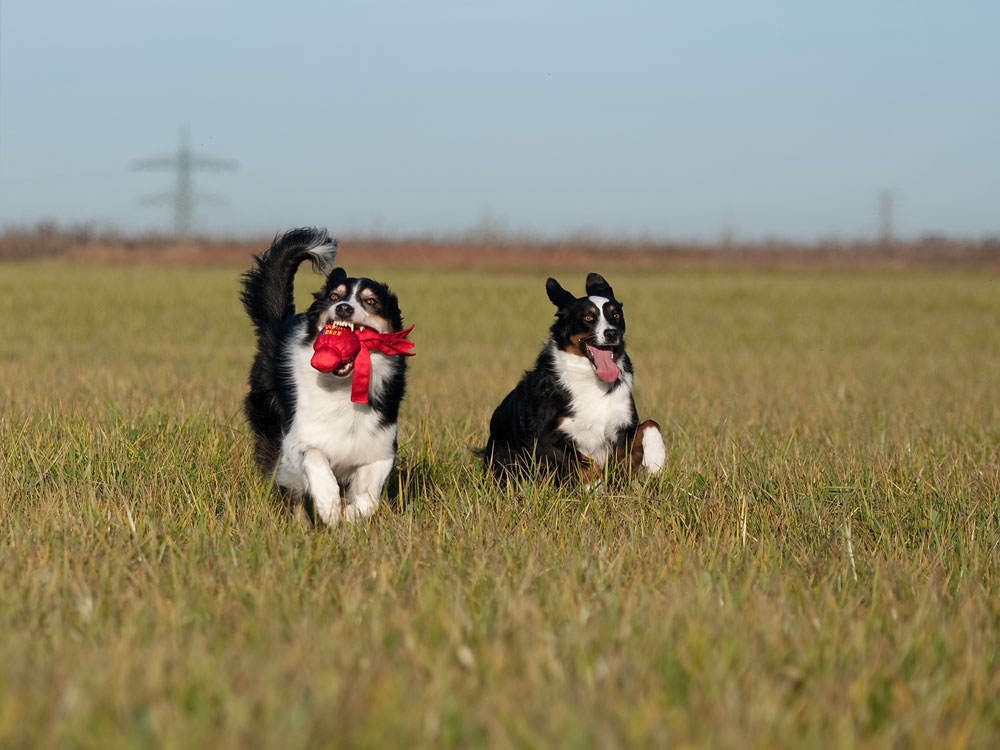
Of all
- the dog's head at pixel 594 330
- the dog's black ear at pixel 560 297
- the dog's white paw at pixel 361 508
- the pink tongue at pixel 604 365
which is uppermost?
the dog's black ear at pixel 560 297

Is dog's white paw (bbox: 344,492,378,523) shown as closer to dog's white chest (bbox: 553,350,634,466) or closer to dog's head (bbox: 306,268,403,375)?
dog's head (bbox: 306,268,403,375)

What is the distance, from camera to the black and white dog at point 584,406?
5.79m

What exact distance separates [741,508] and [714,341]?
592 inches

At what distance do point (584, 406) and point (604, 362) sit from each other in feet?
0.92

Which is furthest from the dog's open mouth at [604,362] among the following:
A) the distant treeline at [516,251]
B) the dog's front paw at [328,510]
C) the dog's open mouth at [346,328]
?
the distant treeline at [516,251]

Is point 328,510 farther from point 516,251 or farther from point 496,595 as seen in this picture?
point 516,251

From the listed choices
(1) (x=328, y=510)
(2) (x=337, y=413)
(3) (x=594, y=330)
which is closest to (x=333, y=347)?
(2) (x=337, y=413)

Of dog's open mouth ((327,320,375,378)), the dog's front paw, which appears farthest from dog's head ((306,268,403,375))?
the dog's front paw

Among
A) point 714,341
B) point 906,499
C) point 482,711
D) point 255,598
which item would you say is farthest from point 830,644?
point 714,341

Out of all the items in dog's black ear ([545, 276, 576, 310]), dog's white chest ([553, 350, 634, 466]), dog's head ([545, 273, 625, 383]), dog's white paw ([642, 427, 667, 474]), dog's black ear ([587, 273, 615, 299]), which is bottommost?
dog's white paw ([642, 427, 667, 474])

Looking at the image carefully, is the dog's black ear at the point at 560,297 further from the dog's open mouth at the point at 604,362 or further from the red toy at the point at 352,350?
the red toy at the point at 352,350

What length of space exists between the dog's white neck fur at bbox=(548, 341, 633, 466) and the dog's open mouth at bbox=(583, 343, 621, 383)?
0.31 ft

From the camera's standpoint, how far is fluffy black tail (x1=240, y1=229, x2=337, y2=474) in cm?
562

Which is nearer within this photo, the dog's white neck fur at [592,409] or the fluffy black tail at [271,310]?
the fluffy black tail at [271,310]
